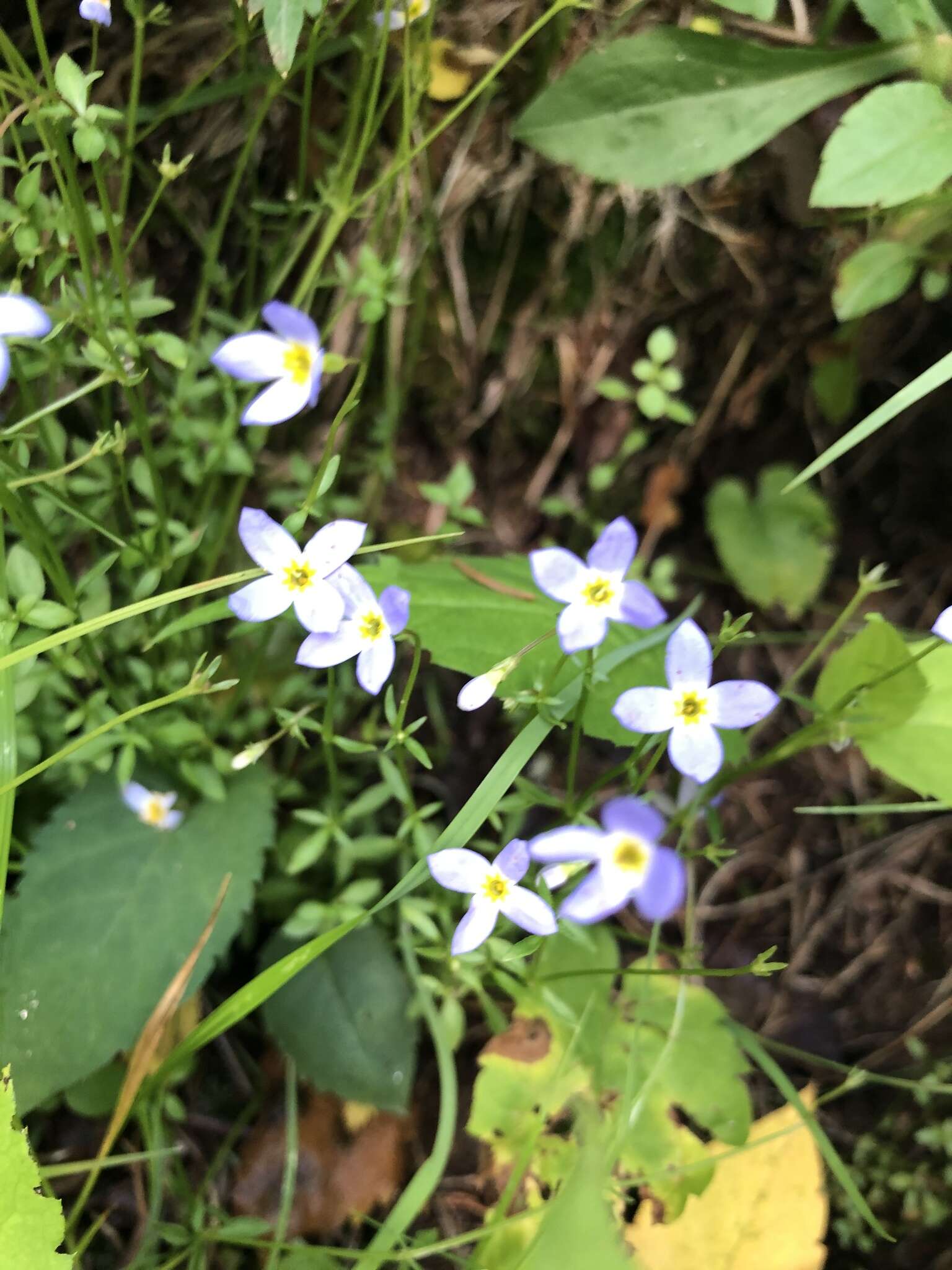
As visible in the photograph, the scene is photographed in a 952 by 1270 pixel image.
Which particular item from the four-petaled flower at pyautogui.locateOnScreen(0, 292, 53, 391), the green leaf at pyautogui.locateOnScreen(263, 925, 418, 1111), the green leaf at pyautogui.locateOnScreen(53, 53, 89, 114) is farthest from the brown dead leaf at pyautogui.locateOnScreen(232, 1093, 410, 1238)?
the green leaf at pyautogui.locateOnScreen(53, 53, 89, 114)

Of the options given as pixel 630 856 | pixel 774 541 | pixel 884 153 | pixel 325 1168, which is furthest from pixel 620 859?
pixel 774 541

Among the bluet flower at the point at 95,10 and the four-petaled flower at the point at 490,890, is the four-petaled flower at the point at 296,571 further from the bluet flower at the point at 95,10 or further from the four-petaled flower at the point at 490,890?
the bluet flower at the point at 95,10

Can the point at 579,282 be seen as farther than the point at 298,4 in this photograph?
Yes

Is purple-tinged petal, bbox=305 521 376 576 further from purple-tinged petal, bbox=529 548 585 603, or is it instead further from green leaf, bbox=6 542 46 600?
green leaf, bbox=6 542 46 600

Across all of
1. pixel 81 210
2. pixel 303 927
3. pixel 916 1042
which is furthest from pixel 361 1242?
pixel 81 210

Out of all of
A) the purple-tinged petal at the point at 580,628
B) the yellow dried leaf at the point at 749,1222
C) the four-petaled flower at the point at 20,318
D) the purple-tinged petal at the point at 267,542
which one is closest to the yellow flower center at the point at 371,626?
the purple-tinged petal at the point at 267,542

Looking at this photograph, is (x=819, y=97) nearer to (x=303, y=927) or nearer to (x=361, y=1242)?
(x=303, y=927)
